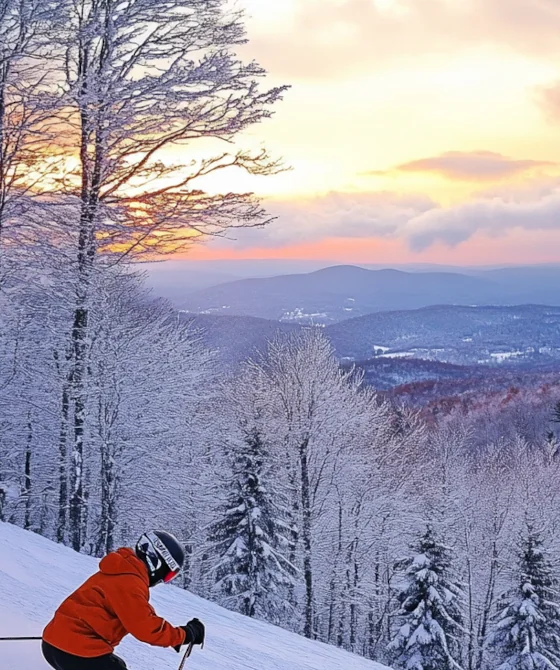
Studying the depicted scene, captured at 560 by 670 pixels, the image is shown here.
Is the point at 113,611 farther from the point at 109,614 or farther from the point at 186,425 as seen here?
the point at 186,425

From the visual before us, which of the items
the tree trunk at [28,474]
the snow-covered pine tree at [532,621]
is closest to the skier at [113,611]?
the tree trunk at [28,474]

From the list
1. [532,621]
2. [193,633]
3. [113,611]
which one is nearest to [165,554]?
[113,611]

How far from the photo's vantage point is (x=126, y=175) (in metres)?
11.9

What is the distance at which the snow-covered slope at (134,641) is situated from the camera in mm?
5211

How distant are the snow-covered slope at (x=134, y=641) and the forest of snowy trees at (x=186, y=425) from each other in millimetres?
5568

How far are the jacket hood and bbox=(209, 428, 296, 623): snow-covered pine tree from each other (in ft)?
54.9

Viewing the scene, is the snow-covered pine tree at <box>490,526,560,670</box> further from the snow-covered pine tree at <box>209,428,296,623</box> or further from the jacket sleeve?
the jacket sleeve

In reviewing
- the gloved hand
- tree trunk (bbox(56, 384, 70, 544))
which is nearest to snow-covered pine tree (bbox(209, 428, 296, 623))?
tree trunk (bbox(56, 384, 70, 544))

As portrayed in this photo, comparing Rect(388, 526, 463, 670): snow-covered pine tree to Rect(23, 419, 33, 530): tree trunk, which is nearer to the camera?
Rect(388, 526, 463, 670): snow-covered pine tree

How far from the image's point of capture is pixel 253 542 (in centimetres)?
1969

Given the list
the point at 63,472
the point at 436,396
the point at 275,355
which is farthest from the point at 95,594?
the point at 436,396

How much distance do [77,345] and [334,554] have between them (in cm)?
1491

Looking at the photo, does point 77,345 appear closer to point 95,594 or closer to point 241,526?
point 241,526

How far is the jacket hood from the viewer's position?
3273mm
